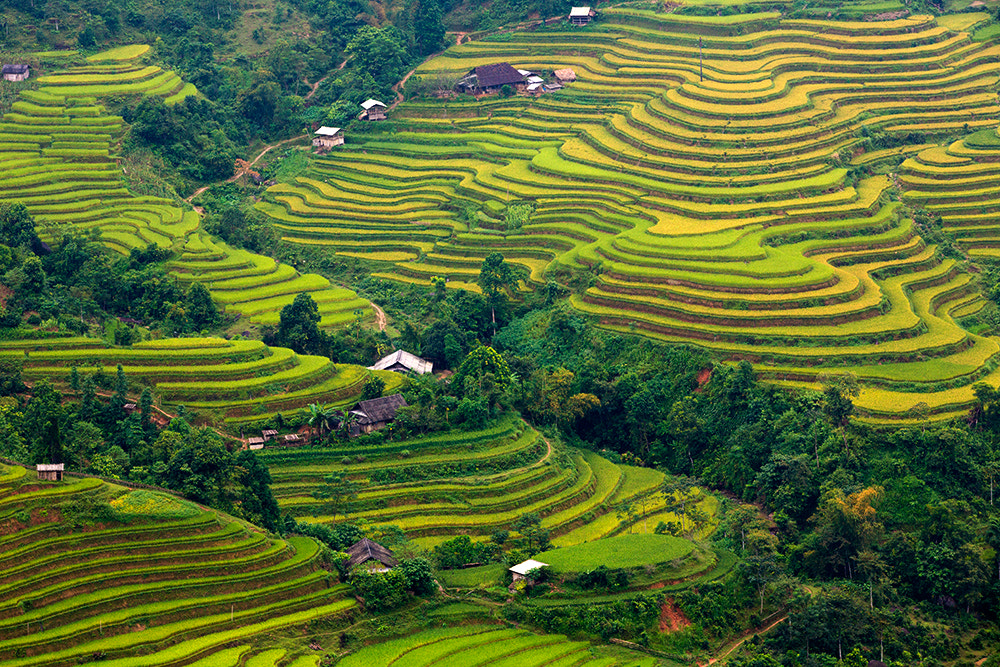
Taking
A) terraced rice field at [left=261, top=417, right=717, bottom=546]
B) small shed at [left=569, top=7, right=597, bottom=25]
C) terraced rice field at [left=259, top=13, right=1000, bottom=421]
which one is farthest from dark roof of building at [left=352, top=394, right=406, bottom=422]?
small shed at [left=569, top=7, right=597, bottom=25]

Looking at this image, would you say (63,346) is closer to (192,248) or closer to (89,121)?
(192,248)

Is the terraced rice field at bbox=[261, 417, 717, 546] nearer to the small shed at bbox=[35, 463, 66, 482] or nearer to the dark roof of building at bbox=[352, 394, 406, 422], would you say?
the dark roof of building at bbox=[352, 394, 406, 422]

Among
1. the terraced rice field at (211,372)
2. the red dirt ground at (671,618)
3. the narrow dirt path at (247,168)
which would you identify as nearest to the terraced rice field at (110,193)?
the narrow dirt path at (247,168)

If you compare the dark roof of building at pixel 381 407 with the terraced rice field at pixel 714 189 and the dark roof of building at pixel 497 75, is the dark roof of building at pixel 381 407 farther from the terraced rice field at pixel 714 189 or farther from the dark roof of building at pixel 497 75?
the dark roof of building at pixel 497 75

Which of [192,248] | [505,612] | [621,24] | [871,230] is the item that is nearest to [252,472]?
[505,612]

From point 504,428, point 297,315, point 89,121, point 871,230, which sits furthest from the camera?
point 89,121

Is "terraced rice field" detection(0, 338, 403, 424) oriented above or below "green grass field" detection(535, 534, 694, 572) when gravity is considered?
above
